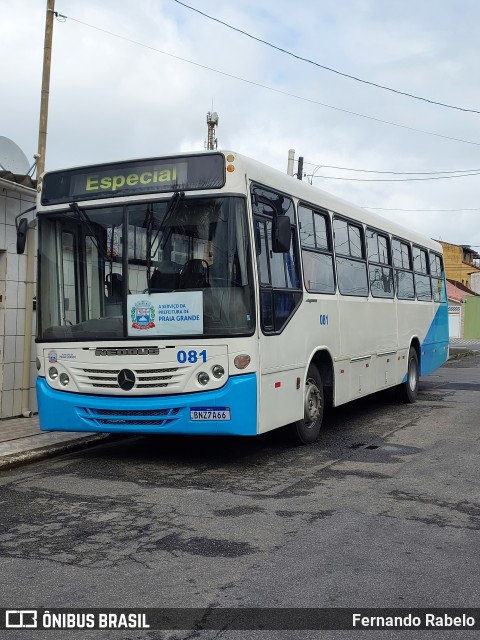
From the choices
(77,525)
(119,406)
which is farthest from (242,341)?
(77,525)

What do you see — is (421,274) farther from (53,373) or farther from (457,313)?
(457,313)

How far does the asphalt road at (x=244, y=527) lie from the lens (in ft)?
14.6

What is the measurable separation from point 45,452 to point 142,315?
212 centimetres

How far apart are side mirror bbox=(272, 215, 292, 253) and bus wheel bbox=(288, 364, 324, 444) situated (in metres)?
1.89

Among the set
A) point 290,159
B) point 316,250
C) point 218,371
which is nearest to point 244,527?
point 218,371

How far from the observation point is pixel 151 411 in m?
7.93

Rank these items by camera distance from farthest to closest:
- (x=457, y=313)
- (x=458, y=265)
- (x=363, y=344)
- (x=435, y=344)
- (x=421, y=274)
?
(x=458, y=265)
(x=457, y=313)
(x=435, y=344)
(x=421, y=274)
(x=363, y=344)

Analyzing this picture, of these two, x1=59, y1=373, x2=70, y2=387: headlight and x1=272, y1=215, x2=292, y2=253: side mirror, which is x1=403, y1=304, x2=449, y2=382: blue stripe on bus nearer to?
x1=272, y1=215, x2=292, y2=253: side mirror

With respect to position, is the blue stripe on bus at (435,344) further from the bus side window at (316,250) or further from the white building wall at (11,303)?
the white building wall at (11,303)

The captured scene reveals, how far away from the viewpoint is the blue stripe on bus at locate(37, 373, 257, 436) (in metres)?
7.69

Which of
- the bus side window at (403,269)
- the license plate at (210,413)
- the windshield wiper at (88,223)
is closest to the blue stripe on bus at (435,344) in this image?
the bus side window at (403,269)

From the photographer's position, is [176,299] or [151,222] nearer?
[176,299]

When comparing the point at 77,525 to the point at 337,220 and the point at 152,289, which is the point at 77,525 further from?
Result: the point at 337,220

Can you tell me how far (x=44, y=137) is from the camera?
12.3 m
